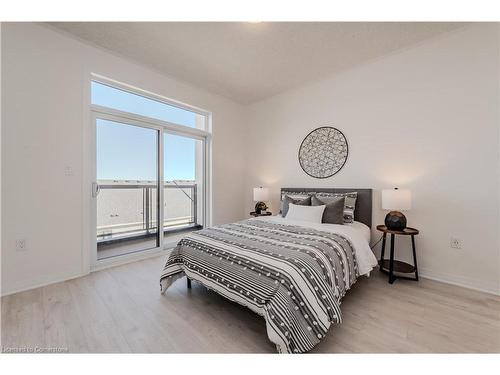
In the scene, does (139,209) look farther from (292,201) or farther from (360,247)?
(360,247)

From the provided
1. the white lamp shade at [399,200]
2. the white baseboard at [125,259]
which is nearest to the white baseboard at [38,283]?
the white baseboard at [125,259]

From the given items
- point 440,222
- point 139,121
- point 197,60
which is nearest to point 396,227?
point 440,222

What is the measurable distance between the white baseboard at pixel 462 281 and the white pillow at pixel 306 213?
1.31 meters

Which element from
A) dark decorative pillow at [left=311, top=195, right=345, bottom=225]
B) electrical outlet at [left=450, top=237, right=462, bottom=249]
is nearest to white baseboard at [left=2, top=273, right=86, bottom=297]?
dark decorative pillow at [left=311, top=195, right=345, bottom=225]

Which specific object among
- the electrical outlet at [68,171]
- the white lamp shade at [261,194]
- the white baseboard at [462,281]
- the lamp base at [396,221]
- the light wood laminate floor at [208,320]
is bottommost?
the light wood laminate floor at [208,320]

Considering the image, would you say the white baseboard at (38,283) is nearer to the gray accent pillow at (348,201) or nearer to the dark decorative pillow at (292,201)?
the dark decorative pillow at (292,201)

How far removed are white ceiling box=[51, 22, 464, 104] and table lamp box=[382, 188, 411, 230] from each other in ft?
5.66

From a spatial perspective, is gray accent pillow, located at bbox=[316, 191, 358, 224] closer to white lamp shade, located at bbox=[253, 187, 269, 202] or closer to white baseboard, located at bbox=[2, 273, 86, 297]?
white lamp shade, located at bbox=[253, 187, 269, 202]

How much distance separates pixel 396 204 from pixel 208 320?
220 centimetres

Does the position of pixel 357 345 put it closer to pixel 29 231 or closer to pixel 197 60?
pixel 29 231

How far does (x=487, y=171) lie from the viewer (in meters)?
2.08

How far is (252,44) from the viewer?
2.41 m

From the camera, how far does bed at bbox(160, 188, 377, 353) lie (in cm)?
125

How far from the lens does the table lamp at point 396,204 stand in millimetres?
2254
